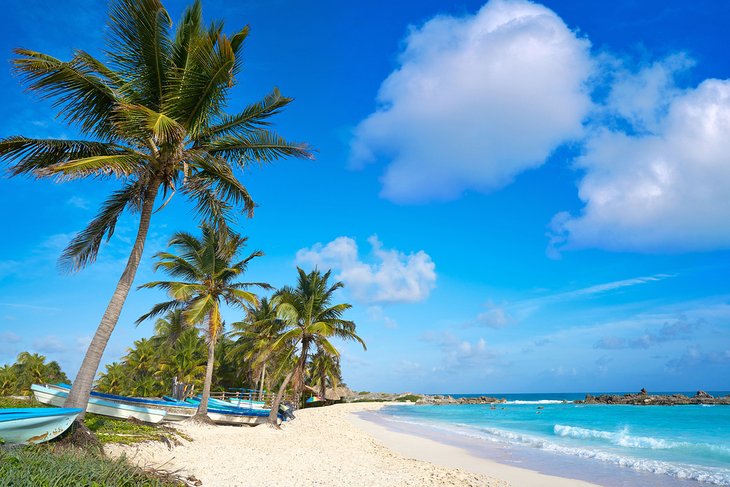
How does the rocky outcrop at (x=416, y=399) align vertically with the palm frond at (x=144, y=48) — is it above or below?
below

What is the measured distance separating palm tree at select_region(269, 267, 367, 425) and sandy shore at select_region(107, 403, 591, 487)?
12.9 feet

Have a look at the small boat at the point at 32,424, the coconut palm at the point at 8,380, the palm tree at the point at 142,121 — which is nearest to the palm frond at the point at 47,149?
the palm tree at the point at 142,121

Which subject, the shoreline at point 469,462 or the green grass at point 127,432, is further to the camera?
the shoreline at point 469,462

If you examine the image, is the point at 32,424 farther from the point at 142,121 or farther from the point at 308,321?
the point at 308,321

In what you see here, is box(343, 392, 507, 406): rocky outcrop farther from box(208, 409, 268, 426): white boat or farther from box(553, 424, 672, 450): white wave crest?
box(208, 409, 268, 426): white boat

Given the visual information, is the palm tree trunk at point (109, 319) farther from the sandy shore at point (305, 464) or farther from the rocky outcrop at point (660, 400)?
the rocky outcrop at point (660, 400)

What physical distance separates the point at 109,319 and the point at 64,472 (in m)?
4.34

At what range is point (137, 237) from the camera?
8.96 metres

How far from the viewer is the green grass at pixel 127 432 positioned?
→ 8928 mm

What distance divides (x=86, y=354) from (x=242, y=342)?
1078 inches

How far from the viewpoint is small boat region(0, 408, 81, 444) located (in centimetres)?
616

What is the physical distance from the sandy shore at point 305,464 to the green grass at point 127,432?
0.31 meters

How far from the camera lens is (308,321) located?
19297 millimetres

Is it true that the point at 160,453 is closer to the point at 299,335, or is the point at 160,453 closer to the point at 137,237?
the point at 137,237
